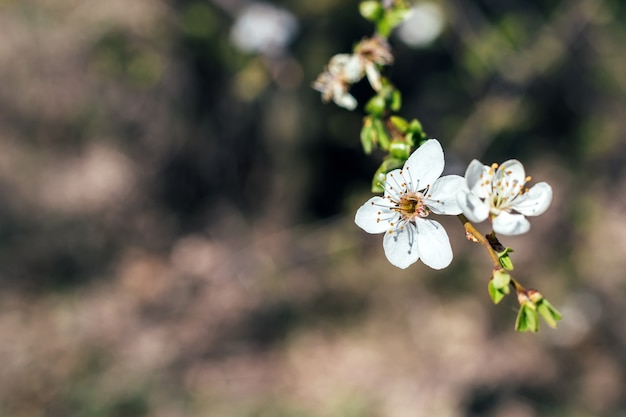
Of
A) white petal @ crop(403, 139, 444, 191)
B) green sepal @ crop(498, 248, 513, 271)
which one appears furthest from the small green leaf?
white petal @ crop(403, 139, 444, 191)

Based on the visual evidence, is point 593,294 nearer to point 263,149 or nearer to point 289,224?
point 289,224

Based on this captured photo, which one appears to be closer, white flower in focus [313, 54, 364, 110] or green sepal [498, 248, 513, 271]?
green sepal [498, 248, 513, 271]

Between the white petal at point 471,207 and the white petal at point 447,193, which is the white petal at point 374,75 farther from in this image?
the white petal at point 471,207

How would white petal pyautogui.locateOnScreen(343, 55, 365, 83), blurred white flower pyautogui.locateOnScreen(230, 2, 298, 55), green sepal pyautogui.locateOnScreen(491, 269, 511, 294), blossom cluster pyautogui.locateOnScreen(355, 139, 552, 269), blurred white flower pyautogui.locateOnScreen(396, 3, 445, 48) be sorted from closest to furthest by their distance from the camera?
1. green sepal pyautogui.locateOnScreen(491, 269, 511, 294)
2. blossom cluster pyautogui.locateOnScreen(355, 139, 552, 269)
3. white petal pyautogui.locateOnScreen(343, 55, 365, 83)
4. blurred white flower pyautogui.locateOnScreen(230, 2, 298, 55)
5. blurred white flower pyautogui.locateOnScreen(396, 3, 445, 48)

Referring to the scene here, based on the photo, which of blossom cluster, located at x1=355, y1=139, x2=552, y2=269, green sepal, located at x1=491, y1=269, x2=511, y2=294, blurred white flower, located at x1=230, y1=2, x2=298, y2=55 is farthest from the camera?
blurred white flower, located at x1=230, y1=2, x2=298, y2=55

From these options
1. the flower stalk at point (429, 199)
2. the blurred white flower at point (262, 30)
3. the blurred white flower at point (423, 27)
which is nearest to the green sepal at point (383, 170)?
the flower stalk at point (429, 199)

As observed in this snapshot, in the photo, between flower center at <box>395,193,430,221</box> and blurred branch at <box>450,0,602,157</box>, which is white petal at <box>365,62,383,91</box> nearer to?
flower center at <box>395,193,430,221</box>

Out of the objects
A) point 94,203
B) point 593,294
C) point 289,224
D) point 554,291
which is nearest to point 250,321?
point 289,224
